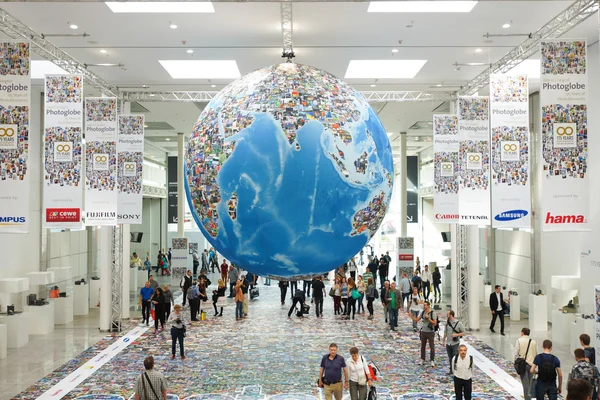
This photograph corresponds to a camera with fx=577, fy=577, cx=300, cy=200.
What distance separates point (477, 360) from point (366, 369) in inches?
244

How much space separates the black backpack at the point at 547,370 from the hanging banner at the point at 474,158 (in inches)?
291

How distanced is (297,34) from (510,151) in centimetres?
575

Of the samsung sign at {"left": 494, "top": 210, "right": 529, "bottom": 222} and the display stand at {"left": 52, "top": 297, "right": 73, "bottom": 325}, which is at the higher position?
the samsung sign at {"left": 494, "top": 210, "right": 529, "bottom": 222}

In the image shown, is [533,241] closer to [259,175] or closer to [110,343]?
[110,343]

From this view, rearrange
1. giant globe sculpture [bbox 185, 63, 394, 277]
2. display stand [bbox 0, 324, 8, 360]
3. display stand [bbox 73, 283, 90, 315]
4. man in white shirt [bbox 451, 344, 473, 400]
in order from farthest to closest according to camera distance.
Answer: display stand [bbox 73, 283, 90, 315], display stand [bbox 0, 324, 8, 360], man in white shirt [bbox 451, 344, 473, 400], giant globe sculpture [bbox 185, 63, 394, 277]

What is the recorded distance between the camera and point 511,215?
13.0 m

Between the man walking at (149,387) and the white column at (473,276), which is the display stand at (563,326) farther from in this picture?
the man walking at (149,387)

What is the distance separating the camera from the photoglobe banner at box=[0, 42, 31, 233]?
401 inches

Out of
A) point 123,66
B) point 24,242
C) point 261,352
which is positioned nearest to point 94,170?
point 123,66

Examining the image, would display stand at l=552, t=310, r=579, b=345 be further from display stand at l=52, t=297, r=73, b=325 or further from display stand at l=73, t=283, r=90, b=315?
display stand at l=73, t=283, r=90, b=315

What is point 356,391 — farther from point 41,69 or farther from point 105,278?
point 41,69

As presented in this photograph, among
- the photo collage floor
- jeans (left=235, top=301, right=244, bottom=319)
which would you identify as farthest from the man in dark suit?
jeans (left=235, top=301, right=244, bottom=319)

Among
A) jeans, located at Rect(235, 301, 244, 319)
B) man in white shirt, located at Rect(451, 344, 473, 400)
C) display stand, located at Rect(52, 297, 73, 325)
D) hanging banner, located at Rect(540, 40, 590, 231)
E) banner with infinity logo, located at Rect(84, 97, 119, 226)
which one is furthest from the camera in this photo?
jeans, located at Rect(235, 301, 244, 319)

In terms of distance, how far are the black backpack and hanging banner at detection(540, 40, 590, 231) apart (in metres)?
2.46
